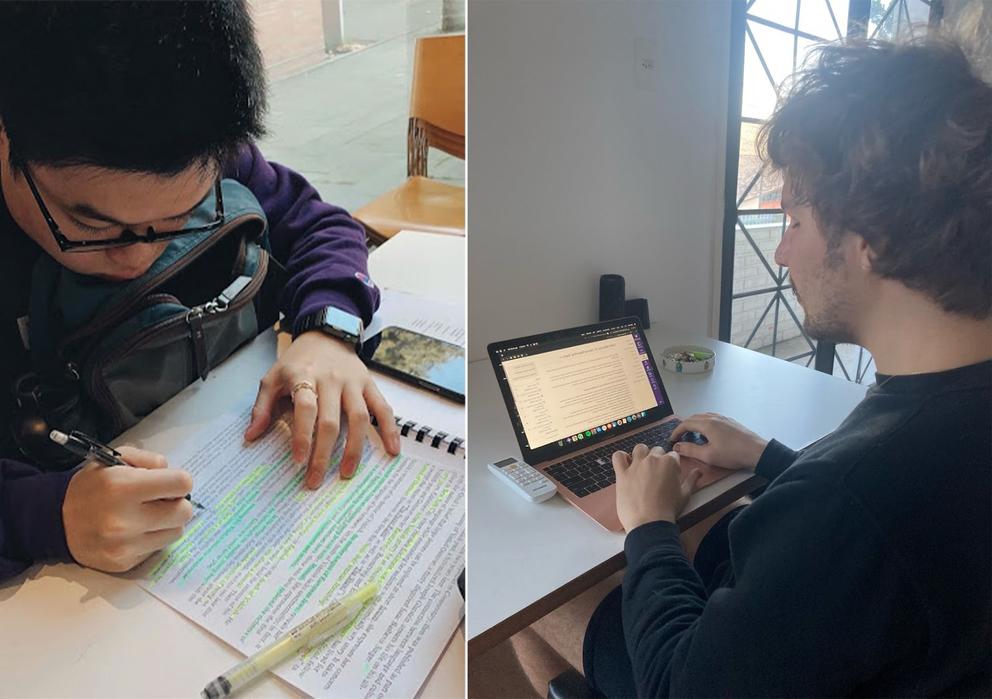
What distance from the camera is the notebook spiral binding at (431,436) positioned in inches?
21.3

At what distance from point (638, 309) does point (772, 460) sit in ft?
1.27

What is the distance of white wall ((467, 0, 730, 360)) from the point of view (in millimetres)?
827

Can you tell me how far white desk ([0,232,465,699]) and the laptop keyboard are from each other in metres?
0.28

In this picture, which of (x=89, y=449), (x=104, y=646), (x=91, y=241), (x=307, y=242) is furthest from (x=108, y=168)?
(x=307, y=242)

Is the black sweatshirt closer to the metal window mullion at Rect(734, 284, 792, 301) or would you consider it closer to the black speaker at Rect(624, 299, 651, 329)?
the metal window mullion at Rect(734, 284, 792, 301)

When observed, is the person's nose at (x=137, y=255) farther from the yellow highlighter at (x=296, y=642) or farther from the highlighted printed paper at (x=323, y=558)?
the yellow highlighter at (x=296, y=642)

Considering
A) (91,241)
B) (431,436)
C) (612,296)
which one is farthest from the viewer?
(612,296)

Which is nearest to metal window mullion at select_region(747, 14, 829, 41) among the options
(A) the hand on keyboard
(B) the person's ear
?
(B) the person's ear

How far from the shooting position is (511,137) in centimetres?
91

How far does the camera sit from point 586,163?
935 mm

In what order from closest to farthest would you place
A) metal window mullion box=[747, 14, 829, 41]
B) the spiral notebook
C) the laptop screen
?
1. metal window mullion box=[747, 14, 829, 41]
2. the spiral notebook
3. the laptop screen

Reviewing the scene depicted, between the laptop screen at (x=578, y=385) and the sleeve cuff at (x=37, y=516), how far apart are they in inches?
15.3

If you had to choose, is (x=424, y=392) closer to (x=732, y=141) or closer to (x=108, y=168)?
(x=108, y=168)

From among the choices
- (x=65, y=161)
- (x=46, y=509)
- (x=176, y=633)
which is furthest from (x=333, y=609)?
(x=65, y=161)
